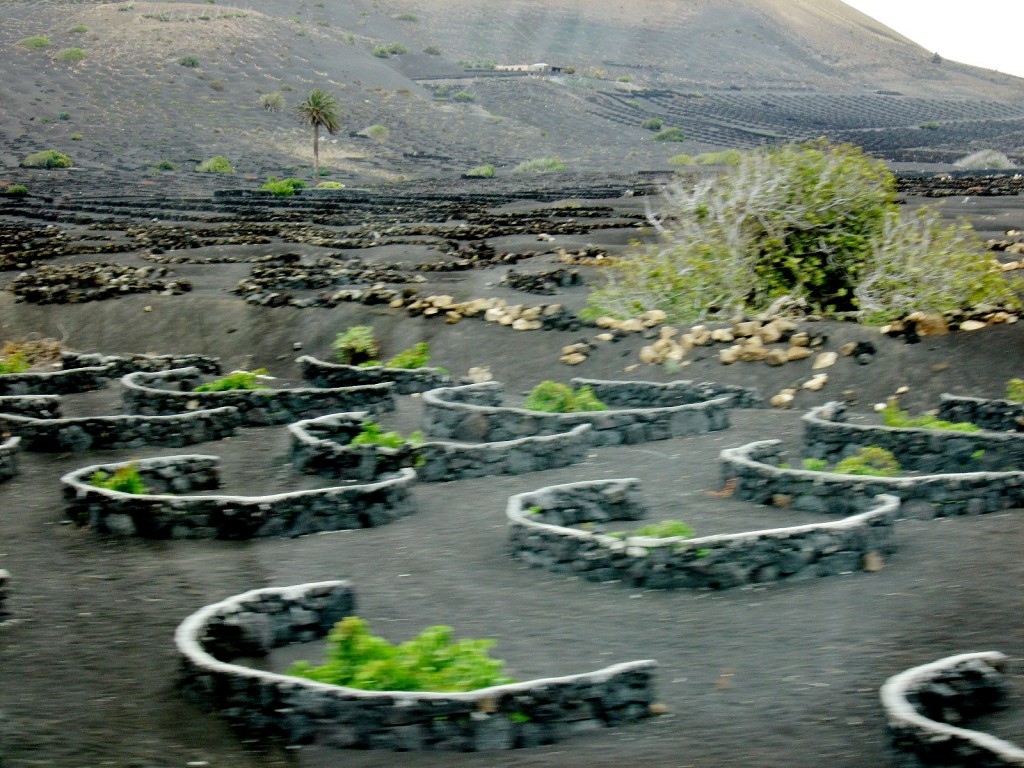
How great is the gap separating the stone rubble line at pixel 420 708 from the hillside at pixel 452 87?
74611 millimetres

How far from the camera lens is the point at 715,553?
11242 mm

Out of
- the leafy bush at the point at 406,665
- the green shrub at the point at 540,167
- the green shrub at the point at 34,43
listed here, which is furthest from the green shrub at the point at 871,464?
the green shrub at the point at 34,43

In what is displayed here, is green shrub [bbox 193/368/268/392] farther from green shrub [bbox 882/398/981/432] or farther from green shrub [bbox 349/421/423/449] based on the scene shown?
green shrub [bbox 882/398/981/432]

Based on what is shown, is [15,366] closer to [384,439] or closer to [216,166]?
[384,439]

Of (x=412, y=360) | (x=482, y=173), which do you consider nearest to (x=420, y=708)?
(x=412, y=360)

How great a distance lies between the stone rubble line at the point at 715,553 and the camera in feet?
37.0

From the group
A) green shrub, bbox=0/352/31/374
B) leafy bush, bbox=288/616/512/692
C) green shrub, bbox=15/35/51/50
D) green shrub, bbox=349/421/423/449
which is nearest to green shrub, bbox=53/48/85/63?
green shrub, bbox=15/35/51/50

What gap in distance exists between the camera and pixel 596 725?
27.3 feet

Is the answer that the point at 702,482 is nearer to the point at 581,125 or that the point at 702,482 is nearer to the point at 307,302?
the point at 307,302

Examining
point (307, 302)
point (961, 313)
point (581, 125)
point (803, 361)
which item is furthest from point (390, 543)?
point (581, 125)

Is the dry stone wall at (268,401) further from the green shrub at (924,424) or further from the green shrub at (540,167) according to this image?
the green shrub at (540,167)

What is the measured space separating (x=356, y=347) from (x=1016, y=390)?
13.2 meters

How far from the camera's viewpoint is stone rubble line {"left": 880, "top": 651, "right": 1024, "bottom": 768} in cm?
725

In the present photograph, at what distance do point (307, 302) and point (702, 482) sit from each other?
17.2m
